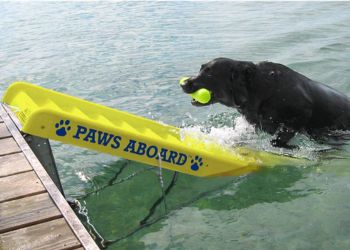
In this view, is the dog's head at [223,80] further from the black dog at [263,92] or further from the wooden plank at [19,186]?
the wooden plank at [19,186]

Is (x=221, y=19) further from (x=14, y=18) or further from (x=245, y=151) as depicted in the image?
(x=245, y=151)

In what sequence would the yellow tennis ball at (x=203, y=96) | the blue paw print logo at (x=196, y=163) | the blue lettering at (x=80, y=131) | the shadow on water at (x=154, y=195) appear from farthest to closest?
the yellow tennis ball at (x=203, y=96) → the blue paw print logo at (x=196, y=163) → the shadow on water at (x=154, y=195) → the blue lettering at (x=80, y=131)

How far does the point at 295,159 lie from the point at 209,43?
7.06 metres

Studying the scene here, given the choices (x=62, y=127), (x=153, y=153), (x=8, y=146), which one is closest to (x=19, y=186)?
→ (x=62, y=127)

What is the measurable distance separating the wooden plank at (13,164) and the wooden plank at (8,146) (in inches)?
3.3

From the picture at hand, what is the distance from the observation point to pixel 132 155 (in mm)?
4211

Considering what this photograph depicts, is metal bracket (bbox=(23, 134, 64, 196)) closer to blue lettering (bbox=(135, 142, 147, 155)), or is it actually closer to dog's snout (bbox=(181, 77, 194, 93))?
blue lettering (bbox=(135, 142, 147, 155))

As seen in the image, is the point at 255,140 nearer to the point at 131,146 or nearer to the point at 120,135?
the point at 131,146

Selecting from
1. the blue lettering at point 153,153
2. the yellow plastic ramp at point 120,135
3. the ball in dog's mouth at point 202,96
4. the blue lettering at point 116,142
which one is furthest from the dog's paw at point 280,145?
the blue lettering at point 116,142

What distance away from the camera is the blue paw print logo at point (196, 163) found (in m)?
4.59

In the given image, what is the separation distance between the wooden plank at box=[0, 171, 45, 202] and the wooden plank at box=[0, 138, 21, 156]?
1.69 ft

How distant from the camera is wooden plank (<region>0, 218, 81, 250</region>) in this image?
2885 mm

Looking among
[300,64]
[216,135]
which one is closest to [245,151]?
[216,135]

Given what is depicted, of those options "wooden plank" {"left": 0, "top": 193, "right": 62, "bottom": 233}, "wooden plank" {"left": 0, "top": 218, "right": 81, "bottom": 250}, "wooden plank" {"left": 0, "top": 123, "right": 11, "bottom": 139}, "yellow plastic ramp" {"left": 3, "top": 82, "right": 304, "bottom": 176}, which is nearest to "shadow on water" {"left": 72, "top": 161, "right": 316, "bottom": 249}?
"yellow plastic ramp" {"left": 3, "top": 82, "right": 304, "bottom": 176}
